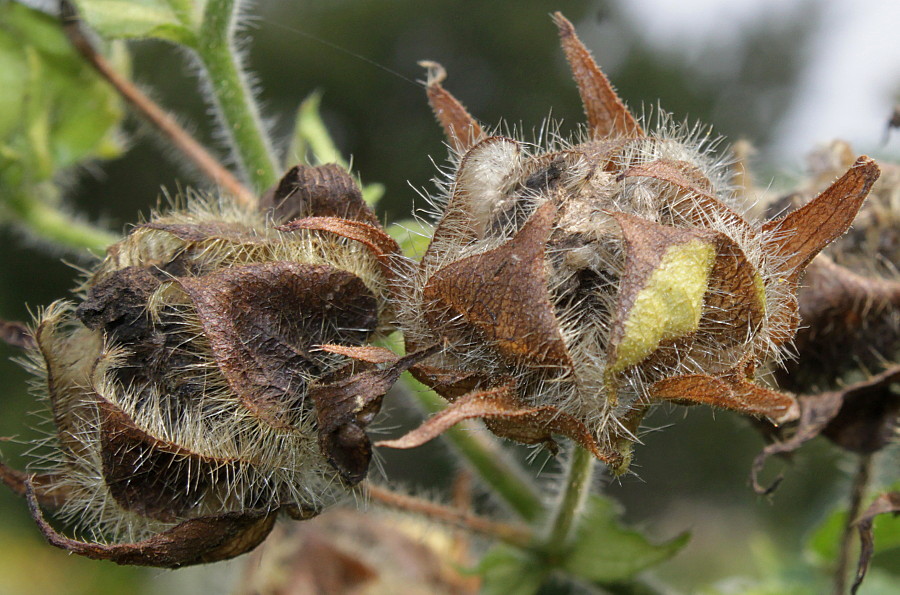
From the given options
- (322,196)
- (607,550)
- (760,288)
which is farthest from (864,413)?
(322,196)

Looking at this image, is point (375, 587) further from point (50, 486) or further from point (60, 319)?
point (60, 319)

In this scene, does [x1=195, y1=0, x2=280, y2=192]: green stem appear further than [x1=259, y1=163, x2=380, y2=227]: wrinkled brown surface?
Yes

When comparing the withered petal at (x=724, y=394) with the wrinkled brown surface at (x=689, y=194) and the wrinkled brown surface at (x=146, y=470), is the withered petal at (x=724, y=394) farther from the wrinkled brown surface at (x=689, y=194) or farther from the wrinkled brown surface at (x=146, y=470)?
the wrinkled brown surface at (x=146, y=470)

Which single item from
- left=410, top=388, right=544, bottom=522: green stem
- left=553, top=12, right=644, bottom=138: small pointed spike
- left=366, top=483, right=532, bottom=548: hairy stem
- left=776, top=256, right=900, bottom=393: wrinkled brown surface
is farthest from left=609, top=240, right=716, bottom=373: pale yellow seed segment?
left=410, top=388, right=544, bottom=522: green stem

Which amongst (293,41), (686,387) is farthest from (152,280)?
(293,41)

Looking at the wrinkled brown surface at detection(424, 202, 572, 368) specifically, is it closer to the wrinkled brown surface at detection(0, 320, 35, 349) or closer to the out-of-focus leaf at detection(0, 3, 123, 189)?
the wrinkled brown surface at detection(0, 320, 35, 349)

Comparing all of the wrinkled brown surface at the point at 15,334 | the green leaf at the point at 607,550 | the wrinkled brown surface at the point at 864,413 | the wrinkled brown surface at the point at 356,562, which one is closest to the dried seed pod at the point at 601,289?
the wrinkled brown surface at the point at 864,413
